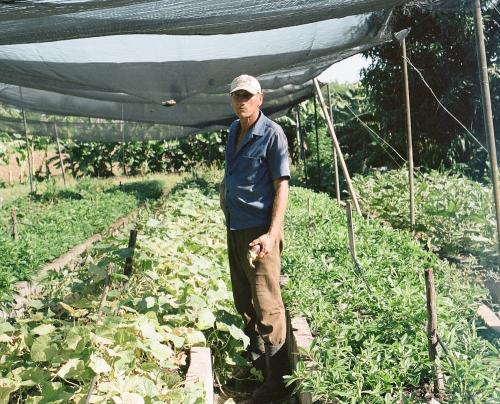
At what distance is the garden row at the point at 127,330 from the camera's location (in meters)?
2.50

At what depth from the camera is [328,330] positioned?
311 centimetres

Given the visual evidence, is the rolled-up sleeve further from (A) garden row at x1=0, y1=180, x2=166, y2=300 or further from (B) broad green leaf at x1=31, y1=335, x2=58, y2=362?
(A) garden row at x1=0, y1=180, x2=166, y2=300

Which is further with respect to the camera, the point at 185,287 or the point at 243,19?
the point at 185,287

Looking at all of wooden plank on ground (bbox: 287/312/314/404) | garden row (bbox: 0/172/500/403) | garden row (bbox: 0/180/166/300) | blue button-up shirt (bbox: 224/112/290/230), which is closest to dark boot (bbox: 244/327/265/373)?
garden row (bbox: 0/172/500/403)

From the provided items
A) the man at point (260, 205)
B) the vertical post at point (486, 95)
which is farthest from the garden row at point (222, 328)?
the vertical post at point (486, 95)

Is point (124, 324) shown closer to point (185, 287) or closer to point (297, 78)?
point (185, 287)

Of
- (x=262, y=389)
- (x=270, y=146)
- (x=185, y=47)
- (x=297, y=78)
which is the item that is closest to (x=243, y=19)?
(x=270, y=146)

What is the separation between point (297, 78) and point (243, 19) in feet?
12.3

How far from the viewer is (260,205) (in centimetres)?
339

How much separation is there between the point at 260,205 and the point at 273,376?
0.99 m

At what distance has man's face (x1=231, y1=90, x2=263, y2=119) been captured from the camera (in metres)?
3.29

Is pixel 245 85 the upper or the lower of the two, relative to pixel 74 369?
upper

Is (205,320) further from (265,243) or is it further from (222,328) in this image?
(265,243)

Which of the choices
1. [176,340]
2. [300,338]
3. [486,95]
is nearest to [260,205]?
[300,338]
